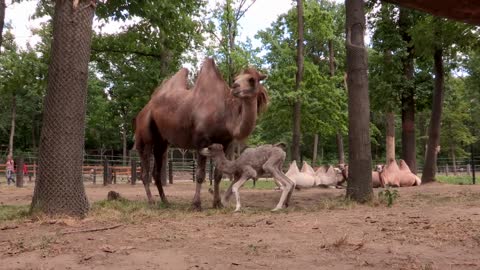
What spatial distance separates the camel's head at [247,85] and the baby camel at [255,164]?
1.16 metres

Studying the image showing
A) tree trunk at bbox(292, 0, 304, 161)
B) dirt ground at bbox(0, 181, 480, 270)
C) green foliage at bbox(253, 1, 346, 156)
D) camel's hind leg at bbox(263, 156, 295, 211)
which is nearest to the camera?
dirt ground at bbox(0, 181, 480, 270)

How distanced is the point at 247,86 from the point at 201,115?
1.23 m

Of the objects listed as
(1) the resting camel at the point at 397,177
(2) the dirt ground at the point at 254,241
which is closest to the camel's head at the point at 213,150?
(2) the dirt ground at the point at 254,241

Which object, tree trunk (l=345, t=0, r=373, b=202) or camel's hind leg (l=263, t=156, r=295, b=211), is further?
tree trunk (l=345, t=0, r=373, b=202)

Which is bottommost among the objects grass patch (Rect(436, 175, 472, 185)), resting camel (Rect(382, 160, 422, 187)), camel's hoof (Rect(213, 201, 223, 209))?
grass patch (Rect(436, 175, 472, 185))

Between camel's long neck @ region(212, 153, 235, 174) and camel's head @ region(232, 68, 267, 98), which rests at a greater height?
camel's head @ region(232, 68, 267, 98)

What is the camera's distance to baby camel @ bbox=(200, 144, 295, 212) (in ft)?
27.9

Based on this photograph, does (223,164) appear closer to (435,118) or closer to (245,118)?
(245,118)

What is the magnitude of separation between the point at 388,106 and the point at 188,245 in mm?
16165

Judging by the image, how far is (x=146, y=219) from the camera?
6.88 m

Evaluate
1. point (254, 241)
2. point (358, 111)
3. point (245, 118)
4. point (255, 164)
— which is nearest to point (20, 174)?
point (255, 164)

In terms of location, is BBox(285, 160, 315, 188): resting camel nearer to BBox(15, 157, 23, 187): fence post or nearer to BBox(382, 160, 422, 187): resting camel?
BBox(382, 160, 422, 187): resting camel

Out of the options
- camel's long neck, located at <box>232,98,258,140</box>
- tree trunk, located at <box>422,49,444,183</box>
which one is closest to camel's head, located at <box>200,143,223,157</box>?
camel's long neck, located at <box>232,98,258,140</box>

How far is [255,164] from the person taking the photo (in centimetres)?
862
